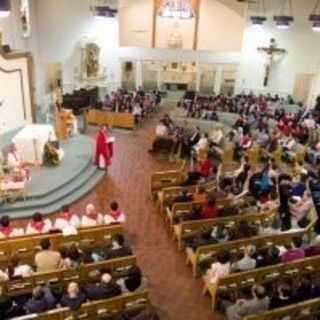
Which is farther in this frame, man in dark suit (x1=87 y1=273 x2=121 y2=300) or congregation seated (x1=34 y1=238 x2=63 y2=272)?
congregation seated (x1=34 y1=238 x2=63 y2=272)

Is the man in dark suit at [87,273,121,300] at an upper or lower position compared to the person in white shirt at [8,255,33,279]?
upper

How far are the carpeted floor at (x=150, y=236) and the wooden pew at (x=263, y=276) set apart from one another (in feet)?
1.28

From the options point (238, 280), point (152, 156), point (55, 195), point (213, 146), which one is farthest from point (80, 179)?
point (238, 280)

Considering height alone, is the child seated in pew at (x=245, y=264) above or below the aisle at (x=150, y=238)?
above

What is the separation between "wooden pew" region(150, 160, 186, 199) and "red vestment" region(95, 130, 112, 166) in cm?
196

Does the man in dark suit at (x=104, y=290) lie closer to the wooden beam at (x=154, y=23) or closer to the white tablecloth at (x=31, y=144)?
the white tablecloth at (x=31, y=144)

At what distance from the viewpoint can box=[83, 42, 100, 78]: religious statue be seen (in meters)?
18.9

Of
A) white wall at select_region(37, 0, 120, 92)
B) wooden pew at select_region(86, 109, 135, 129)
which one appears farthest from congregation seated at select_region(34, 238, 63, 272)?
white wall at select_region(37, 0, 120, 92)

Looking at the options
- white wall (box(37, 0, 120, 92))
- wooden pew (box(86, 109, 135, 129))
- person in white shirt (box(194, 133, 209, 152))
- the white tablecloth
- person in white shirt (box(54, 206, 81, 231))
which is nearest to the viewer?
person in white shirt (box(54, 206, 81, 231))

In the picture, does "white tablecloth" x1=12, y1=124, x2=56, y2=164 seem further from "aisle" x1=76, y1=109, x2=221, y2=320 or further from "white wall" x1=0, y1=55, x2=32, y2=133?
"aisle" x1=76, y1=109, x2=221, y2=320

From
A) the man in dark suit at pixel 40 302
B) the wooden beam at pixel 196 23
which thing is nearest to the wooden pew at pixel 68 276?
the man in dark suit at pixel 40 302

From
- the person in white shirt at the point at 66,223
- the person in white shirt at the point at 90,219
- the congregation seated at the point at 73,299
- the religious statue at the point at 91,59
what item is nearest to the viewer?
the congregation seated at the point at 73,299

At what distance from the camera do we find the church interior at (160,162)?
6297mm

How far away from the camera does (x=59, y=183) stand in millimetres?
9930
